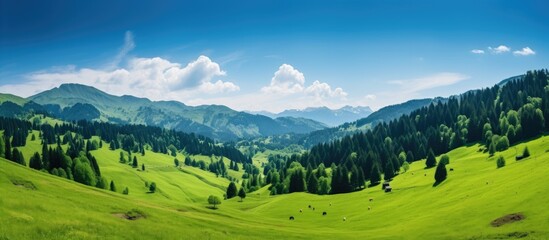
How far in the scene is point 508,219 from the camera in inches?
2419

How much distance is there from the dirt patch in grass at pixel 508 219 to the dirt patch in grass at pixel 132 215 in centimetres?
5346

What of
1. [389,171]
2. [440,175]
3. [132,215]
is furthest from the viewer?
[389,171]

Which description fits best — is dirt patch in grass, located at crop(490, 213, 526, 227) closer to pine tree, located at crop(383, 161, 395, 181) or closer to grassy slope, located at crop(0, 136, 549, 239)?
grassy slope, located at crop(0, 136, 549, 239)

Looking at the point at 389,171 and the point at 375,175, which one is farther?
the point at 389,171

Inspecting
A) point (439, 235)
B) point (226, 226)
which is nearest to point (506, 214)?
point (439, 235)

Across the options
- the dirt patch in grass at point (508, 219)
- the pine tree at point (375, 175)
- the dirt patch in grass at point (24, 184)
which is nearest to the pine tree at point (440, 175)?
the pine tree at point (375, 175)

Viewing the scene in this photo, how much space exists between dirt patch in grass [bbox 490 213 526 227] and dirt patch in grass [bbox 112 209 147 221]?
53459 millimetres

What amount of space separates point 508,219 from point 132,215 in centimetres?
5699

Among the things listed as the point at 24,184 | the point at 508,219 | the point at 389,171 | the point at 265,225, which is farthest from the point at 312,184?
the point at 24,184

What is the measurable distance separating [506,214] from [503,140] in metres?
122

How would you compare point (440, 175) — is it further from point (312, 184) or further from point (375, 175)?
point (312, 184)

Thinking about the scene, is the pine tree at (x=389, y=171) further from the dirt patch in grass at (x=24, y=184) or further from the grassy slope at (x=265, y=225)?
the dirt patch in grass at (x=24, y=184)

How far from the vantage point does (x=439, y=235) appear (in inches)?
2474

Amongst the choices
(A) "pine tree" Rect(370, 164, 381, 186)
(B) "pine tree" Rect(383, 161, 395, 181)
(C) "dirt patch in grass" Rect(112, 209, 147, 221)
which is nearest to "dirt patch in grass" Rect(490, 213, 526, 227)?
(C) "dirt patch in grass" Rect(112, 209, 147, 221)
